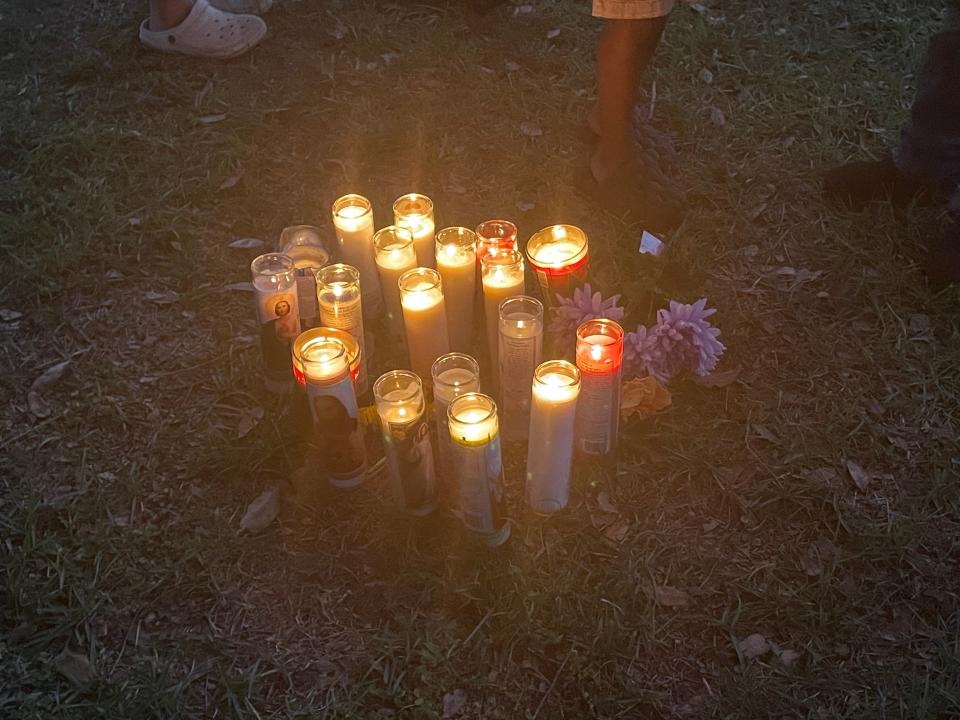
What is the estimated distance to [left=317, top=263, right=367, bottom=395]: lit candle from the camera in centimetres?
276

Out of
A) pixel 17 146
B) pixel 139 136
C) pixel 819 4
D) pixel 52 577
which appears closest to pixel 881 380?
pixel 52 577

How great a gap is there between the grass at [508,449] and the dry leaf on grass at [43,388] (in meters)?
0.04

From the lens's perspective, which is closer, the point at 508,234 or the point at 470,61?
the point at 508,234

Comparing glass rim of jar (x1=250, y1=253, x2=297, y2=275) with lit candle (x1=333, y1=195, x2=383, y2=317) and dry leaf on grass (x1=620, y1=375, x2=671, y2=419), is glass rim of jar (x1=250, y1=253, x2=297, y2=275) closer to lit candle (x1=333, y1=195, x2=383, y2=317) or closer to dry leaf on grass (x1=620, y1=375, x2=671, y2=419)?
lit candle (x1=333, y1=195, x2=383, y2=317)

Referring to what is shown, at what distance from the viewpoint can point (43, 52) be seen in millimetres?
5234

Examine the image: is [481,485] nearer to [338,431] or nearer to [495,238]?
[338,431]

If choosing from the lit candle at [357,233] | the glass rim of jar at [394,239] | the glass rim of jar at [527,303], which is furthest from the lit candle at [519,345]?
the lit candle at [357,233]

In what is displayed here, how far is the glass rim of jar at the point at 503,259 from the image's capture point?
2.83 meters

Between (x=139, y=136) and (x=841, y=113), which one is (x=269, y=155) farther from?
(x=841, y=113)

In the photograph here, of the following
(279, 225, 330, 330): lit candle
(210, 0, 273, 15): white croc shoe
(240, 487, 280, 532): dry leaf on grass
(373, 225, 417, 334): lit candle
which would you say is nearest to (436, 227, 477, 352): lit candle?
(373, 225, 417, 334): lit candle

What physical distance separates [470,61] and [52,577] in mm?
3608

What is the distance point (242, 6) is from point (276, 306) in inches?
133

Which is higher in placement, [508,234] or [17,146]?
[508,234]

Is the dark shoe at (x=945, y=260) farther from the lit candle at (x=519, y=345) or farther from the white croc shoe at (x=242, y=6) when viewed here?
the white croc shoe at (x=242, y=6)
